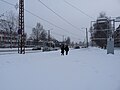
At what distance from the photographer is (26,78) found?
28.4 ft

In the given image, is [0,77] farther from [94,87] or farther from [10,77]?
[94,87]

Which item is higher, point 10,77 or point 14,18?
point 14,18

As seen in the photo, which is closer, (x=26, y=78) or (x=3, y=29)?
(x=26, y=78)

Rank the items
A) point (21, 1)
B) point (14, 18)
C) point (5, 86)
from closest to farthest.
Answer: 1. point (5, 86)
2. point (21, 1)
3. point (14, 18)

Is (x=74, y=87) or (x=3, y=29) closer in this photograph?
(x=74, y=87)

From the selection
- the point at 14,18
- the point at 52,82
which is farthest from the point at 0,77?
the point at 14,18

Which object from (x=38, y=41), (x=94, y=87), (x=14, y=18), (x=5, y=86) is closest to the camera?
(x=5, y=86)

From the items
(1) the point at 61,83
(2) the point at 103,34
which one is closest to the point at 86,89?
(1) the point at 61,83

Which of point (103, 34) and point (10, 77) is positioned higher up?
point (103, 34)

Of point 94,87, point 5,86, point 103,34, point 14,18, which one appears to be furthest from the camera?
point 103,34

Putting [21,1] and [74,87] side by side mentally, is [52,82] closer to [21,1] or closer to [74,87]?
[74,87]

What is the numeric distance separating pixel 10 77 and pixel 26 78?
683 millimetres

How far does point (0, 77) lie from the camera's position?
28.3ft

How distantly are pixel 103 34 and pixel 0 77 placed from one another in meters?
66.9
